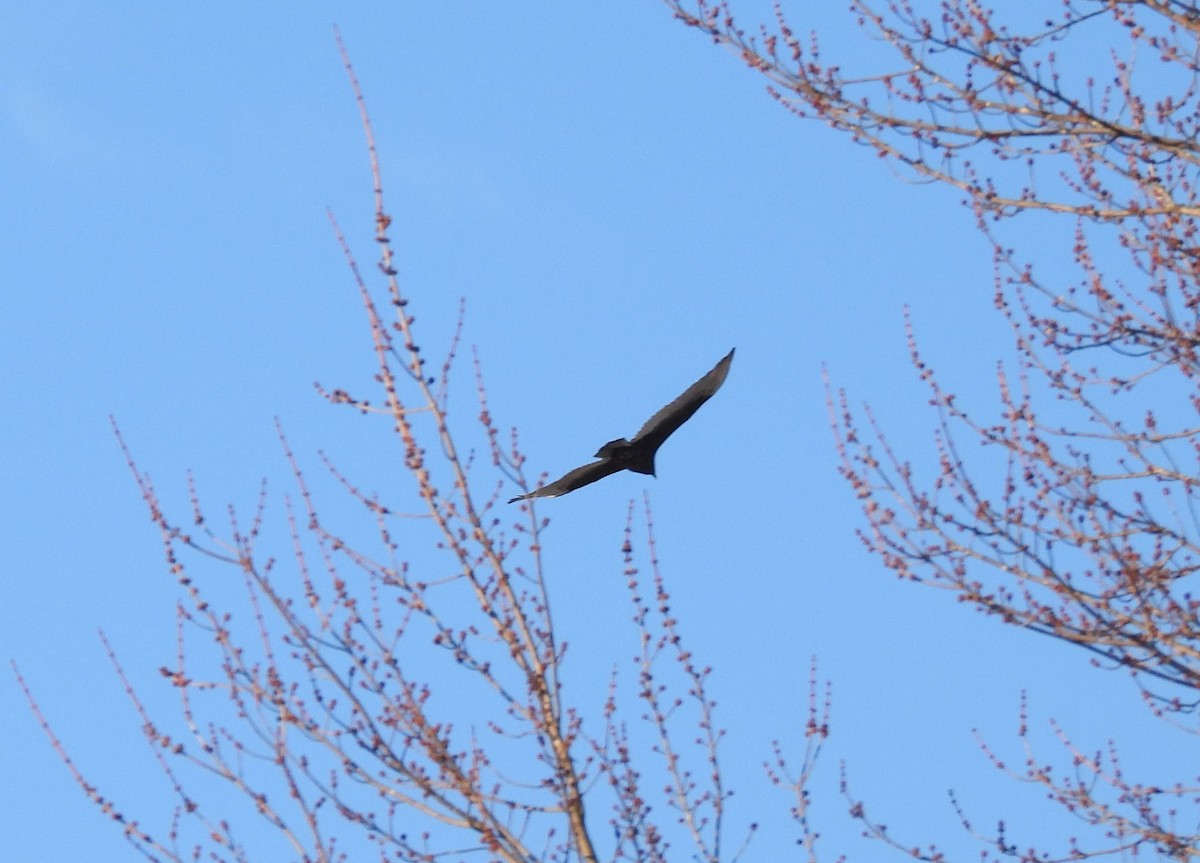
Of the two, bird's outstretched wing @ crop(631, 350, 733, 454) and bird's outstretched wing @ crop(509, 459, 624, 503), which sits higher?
bird's outstretched wing @ crop(631, 350, 733, 454)

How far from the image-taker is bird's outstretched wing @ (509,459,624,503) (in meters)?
5.82

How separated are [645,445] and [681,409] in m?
0.18

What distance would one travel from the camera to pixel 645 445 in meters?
5.87

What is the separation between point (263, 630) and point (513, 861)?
1074 millimetres

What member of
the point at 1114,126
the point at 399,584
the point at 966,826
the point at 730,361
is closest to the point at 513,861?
the point at 399,584

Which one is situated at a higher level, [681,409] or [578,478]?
[681,409]

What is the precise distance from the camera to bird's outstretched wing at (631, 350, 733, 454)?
5855 millimetres

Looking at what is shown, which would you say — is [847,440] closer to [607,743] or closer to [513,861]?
[607,743]

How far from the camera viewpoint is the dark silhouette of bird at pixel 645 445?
5809mm

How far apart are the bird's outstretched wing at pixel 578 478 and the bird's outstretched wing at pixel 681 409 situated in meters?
0.12

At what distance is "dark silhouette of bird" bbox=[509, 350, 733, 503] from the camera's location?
5809mm

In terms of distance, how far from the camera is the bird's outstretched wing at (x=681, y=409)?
19.2ft

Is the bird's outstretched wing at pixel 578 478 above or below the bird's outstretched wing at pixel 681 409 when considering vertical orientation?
below

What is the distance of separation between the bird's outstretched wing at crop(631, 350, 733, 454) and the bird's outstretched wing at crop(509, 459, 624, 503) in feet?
0.39
